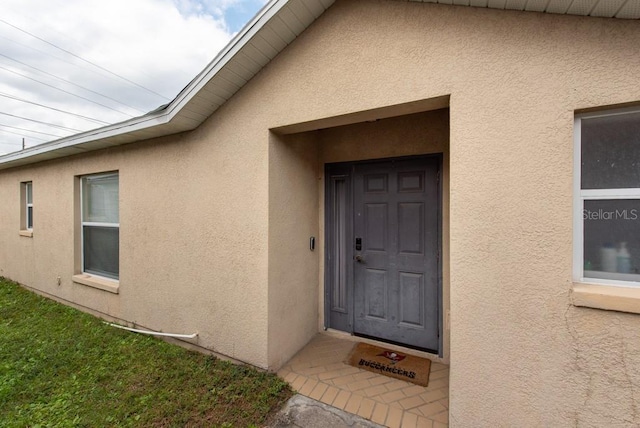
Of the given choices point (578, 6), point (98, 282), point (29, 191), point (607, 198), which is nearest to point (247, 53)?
point (578, 6)

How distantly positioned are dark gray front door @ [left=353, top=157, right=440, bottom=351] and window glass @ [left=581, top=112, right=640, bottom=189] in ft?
4.85

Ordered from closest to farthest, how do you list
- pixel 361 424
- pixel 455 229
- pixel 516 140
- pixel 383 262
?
pixel 516 140 < pixel 455 229 < pixel 361 424 < pixel 383 262

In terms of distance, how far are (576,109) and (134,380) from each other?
16.4 feet

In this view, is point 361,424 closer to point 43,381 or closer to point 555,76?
point 555,76

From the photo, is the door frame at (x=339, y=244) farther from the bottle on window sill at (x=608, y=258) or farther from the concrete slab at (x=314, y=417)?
the bottle on window sill at (x=608, y=258)

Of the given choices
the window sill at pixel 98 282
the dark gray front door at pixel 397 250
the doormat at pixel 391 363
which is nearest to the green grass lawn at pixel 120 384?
the window sill at pixel 98 282

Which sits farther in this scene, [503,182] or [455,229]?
[455,229]

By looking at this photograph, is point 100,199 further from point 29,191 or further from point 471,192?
point 471,192

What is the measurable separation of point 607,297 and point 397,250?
6.70 ft

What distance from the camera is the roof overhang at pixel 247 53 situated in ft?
→ 5.78

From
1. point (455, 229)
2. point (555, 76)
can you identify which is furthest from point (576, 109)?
point (455, 229)

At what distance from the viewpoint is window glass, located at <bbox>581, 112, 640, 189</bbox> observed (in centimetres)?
180

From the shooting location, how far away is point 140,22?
936 cm

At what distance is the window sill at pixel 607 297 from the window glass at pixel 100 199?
6.37m
